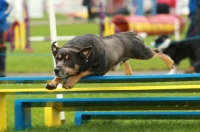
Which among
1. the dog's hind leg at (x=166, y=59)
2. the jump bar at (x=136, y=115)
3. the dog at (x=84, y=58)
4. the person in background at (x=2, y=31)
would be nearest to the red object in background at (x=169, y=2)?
the person in background at (x=2, y=31)

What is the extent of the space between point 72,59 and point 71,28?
2295 cm

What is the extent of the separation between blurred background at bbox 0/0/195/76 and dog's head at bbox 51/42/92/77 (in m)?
7.74

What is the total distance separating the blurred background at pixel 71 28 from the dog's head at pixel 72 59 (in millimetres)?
7741

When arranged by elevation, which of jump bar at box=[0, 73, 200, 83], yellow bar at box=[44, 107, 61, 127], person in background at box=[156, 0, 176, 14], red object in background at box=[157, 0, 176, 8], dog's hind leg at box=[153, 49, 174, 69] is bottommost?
person in background at box=[156, 0, 176, 14]

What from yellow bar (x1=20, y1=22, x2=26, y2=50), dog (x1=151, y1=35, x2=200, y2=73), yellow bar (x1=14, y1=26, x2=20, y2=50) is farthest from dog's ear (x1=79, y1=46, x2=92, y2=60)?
yellow bar (x1=14, y1=26, x2=20, y2=50)

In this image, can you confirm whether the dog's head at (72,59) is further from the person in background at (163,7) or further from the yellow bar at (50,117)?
the person in background at (163,7)

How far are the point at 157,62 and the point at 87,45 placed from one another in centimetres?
1047

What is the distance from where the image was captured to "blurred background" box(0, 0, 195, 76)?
1591 centimetres

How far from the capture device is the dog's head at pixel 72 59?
6016 millimetres

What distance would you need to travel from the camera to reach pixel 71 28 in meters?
28.9

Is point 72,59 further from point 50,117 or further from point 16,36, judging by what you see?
point 16,36

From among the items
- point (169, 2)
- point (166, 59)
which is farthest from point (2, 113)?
point (169, 2)

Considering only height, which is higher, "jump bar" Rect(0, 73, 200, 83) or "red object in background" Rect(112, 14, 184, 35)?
"jump bar" Rect(0, 73, 200, 83)

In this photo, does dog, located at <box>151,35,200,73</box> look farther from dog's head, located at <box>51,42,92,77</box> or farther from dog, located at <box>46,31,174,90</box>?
dog's head, located at <box>51,42,92,77</box>
